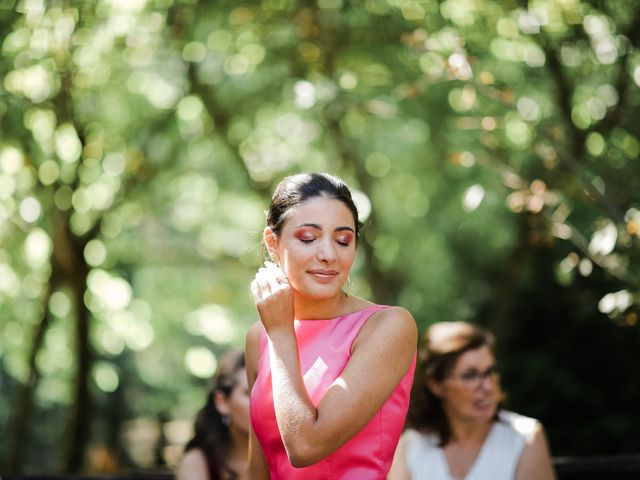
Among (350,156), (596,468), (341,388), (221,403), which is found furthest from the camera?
(350,156)

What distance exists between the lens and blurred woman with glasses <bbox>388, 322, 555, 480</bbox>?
153 inches

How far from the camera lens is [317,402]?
2035mm

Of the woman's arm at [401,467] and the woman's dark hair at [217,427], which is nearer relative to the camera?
the woman's dark hair at [217,427]

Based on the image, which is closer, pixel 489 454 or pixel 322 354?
pixel 322 354

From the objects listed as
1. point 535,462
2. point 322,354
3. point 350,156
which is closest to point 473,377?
point 535,462

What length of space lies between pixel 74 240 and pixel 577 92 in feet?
15.6

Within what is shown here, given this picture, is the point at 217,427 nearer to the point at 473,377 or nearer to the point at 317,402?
the point at 473,377

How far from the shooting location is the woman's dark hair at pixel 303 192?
2.17 m

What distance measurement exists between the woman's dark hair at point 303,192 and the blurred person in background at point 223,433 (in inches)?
70.0

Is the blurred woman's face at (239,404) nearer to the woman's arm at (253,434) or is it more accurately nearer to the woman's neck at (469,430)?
the woman's neck at (469,430)

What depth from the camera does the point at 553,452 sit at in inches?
284

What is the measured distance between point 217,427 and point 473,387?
1138mm

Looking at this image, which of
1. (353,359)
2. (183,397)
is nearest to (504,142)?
(353,359)

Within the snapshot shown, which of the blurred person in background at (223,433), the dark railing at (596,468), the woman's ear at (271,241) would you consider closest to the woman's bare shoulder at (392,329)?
the woman's ear at (271,241)
